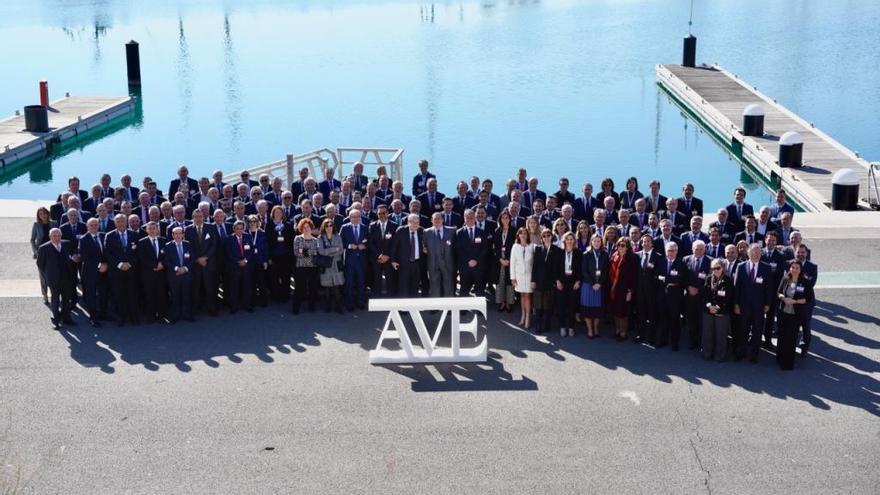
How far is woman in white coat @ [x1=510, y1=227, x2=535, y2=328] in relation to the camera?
1335 centimetres

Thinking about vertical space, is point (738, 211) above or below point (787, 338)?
above

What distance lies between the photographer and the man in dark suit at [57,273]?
13.5 meters

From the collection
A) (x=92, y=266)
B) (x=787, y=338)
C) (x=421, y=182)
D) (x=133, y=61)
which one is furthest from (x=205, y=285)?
(x=133, y=61)

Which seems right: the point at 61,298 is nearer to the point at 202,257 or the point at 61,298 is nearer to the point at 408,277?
the point at 202,257

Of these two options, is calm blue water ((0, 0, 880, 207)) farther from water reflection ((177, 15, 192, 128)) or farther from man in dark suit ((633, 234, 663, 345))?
man in dark suit ((633, 234, 663, 345))

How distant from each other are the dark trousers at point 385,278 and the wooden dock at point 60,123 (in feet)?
57.1

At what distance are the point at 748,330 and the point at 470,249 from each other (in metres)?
3.92

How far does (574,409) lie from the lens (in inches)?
432

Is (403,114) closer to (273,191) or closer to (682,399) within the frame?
(273,191)

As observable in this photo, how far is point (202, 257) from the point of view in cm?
1382

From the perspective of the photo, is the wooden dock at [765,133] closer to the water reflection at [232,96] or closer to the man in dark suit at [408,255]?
the man in dark suit at [408,255]


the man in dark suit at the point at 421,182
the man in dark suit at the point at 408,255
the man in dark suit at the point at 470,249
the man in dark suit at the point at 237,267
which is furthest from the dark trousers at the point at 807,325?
the man in dark suit at the point at 237,267

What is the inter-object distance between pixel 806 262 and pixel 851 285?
134 inches

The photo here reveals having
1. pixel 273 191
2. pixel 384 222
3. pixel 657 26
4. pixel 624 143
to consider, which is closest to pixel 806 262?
pixel 384 222
